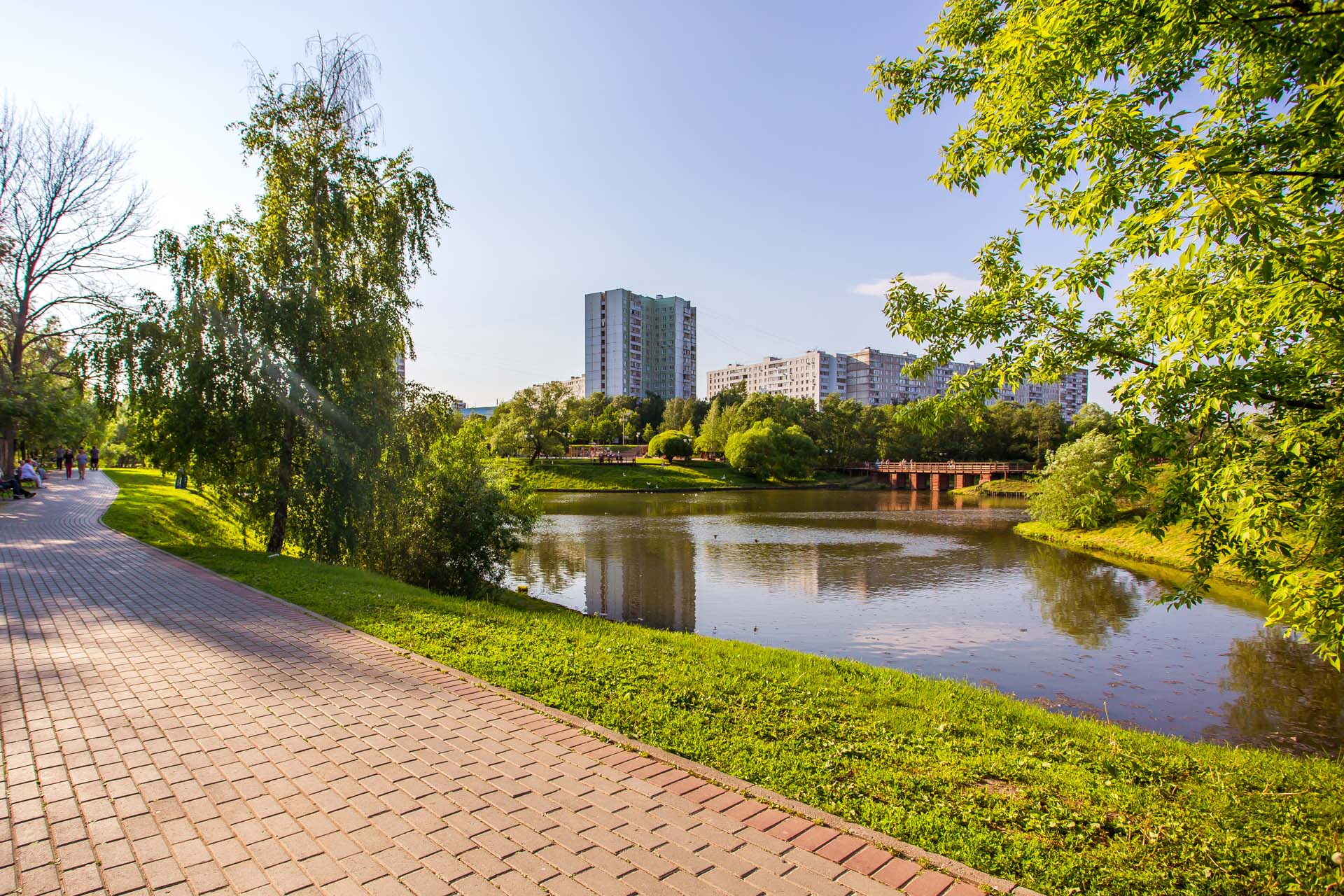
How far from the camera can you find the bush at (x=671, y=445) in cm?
7919

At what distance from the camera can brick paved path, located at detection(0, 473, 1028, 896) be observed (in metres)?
3.37

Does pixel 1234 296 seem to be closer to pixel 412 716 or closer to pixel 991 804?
pixel 991 804

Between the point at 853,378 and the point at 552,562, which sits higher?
the point at 853,378

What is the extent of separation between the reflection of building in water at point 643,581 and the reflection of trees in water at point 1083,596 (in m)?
8.50

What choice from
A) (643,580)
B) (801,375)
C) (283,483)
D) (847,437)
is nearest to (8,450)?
(283,483)

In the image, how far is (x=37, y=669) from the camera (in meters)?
6.30

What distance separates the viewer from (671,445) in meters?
79.1

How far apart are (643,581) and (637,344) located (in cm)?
11401

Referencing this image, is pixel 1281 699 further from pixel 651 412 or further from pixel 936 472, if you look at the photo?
pixel 651 412

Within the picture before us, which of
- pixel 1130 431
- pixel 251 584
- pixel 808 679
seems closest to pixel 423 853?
pixel 808 679

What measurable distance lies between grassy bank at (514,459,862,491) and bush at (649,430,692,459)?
1553mm

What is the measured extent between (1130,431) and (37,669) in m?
9.49

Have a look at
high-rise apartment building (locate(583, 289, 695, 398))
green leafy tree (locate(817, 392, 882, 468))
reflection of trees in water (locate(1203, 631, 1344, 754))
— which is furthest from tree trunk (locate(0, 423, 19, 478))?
high-rise apartment building (locate(583, 289, 695, 398))

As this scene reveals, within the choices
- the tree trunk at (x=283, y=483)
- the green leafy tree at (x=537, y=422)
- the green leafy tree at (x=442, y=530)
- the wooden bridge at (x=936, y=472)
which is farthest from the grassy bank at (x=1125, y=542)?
the green leafy tree at (x=537, y=422)
